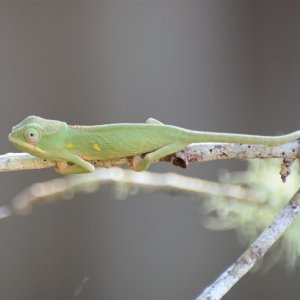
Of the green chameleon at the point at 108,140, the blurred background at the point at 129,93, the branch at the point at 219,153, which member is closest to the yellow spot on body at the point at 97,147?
the green chameleon at the point at 108,140

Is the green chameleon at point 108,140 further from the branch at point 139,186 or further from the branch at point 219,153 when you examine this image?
the branch at point 139,186

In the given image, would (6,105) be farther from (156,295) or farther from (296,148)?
(296,148)

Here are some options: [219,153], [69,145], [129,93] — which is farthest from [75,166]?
[129,93]

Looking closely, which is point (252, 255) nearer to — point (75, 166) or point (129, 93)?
point (75, 166)

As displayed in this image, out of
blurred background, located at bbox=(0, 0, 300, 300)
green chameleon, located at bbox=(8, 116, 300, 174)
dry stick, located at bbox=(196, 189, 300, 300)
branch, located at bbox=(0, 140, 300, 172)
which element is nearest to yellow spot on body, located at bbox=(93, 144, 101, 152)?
green chameleon, located at bbox=(8, 116, 300, 174)

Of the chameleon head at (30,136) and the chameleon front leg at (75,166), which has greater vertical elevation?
the chameleon head at (30,136)

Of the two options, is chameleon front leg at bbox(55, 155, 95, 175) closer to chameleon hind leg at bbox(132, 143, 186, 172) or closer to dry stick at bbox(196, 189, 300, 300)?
chameleon hind leg at bbox(132, 143, 186, 172)
